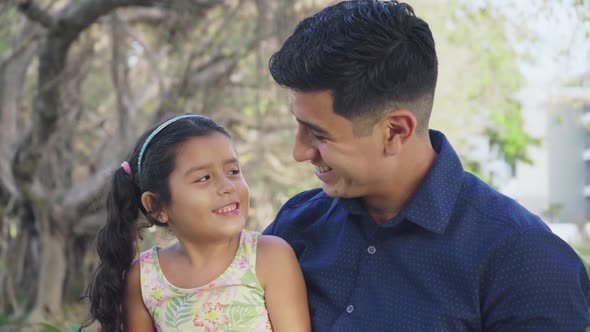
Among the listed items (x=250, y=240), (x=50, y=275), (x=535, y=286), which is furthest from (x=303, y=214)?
(x=50, y=275)

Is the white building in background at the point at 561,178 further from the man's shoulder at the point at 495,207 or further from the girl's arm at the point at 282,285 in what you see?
the man's shoulder at the point at 495,207

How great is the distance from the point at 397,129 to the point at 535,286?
0.58 m

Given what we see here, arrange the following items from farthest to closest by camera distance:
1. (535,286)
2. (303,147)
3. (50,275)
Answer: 1. (50,275)
2. (303,147)
3. (535,286)

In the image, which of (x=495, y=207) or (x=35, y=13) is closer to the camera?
(x=495, y=207)

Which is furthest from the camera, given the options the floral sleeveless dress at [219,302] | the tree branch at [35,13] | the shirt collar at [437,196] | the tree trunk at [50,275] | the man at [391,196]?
the tree trunk at [50,275]

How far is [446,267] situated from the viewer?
2143mm

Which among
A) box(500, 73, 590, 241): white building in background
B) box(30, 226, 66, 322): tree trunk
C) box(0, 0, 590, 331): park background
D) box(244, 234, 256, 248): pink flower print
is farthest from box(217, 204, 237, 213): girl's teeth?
box(500, 73, 590, 241): white building in background

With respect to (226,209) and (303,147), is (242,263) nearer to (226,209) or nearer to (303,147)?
(226,209)

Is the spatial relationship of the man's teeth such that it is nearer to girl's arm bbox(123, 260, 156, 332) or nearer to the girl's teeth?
the girl's teeth

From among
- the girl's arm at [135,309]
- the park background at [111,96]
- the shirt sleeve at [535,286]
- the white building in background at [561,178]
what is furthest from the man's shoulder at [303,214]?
the white building in background at [561,178]

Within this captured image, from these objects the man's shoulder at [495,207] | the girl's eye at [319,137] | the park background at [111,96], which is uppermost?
the girl's eye at [319,137]

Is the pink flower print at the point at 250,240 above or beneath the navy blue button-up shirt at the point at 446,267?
beneath

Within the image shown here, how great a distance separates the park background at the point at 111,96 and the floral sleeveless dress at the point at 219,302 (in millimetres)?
3281

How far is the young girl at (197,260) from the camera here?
2.51 meters
